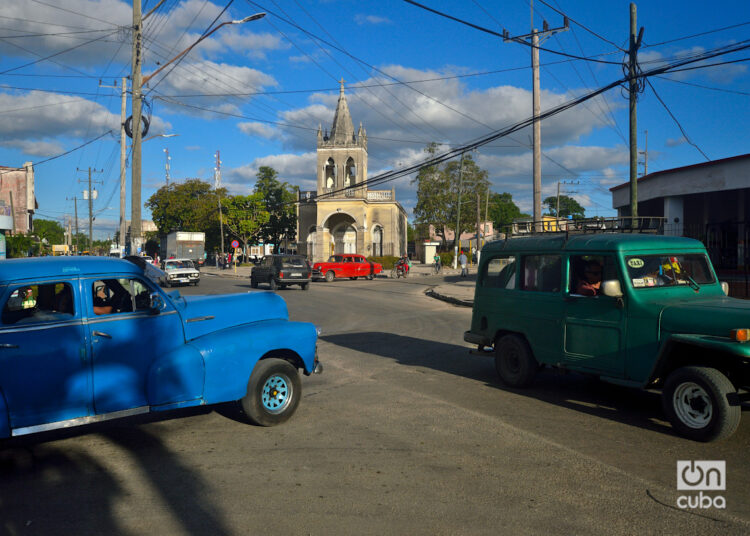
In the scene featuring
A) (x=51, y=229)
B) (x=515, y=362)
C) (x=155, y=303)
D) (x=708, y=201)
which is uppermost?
(x=51, y=229)

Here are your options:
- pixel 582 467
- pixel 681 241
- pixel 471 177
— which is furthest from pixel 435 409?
pixel 471 177

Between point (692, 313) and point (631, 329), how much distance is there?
672 millimetres

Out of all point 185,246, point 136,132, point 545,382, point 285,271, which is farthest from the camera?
point 185,246

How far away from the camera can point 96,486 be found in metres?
4.56

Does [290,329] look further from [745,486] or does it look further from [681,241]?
[681,241]

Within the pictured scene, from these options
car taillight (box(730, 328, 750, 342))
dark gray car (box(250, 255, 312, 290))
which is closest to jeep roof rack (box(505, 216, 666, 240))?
car taillight (box(730, 328, 750, 342))

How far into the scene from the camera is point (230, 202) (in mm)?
69812

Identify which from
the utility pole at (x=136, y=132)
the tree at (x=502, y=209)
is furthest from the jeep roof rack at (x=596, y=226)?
the tree at (x=502, y=209)

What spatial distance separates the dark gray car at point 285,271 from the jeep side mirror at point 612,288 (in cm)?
2351

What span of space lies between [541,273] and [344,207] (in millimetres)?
49475

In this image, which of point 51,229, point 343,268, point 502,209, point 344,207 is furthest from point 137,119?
point 51,229

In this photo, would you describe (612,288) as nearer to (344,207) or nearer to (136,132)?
(136,132)

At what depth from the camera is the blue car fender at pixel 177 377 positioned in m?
5.38

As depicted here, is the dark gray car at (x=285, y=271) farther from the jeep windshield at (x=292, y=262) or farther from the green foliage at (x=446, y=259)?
the green foliage at (x=446, y=259)
